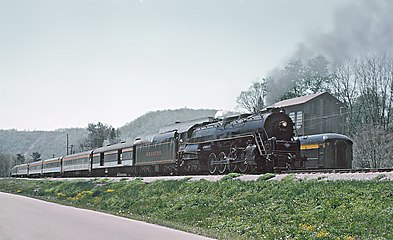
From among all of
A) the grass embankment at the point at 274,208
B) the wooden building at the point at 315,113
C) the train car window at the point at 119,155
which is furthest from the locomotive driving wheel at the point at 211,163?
the wooden building at the point at 315,113

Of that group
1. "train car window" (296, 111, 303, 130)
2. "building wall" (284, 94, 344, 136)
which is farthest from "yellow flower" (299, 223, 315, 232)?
"train car window" (296, 111, 303, 130)

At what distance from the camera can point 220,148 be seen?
28.0 m

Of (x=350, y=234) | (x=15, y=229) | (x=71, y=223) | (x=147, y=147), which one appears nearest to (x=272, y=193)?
(x=350, y=234)

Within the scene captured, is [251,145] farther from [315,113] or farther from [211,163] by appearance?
[315,113]

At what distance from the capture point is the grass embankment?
466 inches

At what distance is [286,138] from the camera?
26078 millimetres

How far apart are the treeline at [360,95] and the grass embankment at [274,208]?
19.6 metres

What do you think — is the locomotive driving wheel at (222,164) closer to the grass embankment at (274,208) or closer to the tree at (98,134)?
the grass embankment at (274,208)

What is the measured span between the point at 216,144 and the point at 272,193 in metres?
11.8

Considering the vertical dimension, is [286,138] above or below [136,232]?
above

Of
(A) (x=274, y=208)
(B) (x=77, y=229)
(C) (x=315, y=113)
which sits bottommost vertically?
(B) (x=77, y=229)

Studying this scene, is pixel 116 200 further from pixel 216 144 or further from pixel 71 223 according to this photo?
pixel 71 223

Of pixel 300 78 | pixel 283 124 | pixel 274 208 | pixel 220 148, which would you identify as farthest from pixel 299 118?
pixel 274 208

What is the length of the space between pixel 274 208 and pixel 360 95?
151 ft
